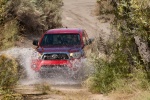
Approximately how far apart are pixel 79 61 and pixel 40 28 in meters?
11.9

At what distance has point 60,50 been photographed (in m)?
14.0

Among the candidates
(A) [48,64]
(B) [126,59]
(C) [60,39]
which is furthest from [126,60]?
(C) [60,39]

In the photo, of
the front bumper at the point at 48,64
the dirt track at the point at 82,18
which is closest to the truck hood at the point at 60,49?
the front bumper at the point at 48,64

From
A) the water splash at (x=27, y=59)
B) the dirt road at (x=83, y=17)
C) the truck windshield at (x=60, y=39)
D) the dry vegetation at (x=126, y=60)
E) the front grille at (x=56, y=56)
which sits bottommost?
the dirt road at (x=83, y=17)

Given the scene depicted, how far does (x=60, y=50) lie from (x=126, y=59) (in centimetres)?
350

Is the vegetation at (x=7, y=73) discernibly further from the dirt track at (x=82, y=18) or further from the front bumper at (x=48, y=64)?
the front bumper at (x=48, y=64)

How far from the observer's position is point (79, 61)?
45.4 feet

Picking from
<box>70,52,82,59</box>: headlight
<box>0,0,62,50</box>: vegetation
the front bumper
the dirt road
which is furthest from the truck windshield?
the dirt road

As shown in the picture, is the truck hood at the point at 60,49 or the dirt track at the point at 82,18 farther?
the dirt track at the point at 82,18

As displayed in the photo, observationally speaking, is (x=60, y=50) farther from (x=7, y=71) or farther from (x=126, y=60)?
(x=7, y=71)

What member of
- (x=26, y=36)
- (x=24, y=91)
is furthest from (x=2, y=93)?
(x=26, y=36)

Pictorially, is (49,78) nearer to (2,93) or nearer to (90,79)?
(90,79)

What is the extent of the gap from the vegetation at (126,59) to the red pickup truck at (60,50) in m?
2.26

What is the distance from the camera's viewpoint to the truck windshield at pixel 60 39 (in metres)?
15.1
